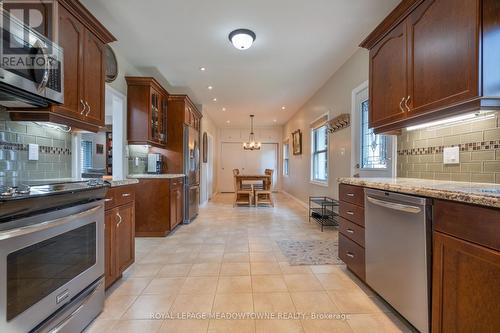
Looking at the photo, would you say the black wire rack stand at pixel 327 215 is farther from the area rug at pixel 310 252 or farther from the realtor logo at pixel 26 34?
the realtor logo at pixel 26 34

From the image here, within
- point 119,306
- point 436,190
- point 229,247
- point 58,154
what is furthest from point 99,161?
point 436,190

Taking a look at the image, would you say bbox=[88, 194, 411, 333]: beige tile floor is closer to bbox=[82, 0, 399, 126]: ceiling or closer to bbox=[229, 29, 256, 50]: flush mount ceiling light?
bbox=[229, 29, 256, 50]: flush mount ceiling light

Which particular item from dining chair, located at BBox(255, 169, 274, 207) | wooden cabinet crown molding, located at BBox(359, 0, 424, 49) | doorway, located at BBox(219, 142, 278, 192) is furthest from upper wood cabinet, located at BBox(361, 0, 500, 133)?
doorway, located at BBox(219, 142, 278, 192)

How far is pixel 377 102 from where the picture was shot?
2242 millimetres

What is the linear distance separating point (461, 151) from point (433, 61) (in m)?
0.72

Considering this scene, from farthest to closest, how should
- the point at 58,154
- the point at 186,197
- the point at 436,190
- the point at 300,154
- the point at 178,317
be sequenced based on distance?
the point at 300,154 < the point at 186,197 < the point at 58,154 < the point at 178,317 < the point at 436,190

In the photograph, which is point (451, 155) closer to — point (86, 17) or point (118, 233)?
point (118, 233)

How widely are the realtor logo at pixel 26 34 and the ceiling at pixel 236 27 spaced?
0.90 m

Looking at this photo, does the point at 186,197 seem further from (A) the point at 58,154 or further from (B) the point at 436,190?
(B) the point at 436,190

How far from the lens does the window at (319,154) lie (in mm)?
5055

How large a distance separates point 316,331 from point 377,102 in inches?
78.2

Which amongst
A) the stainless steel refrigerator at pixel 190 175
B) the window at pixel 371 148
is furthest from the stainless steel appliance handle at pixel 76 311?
the window at pixel 371 148

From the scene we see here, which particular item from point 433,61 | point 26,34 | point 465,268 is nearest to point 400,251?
point 465,268

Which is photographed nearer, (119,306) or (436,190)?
(436,190)
